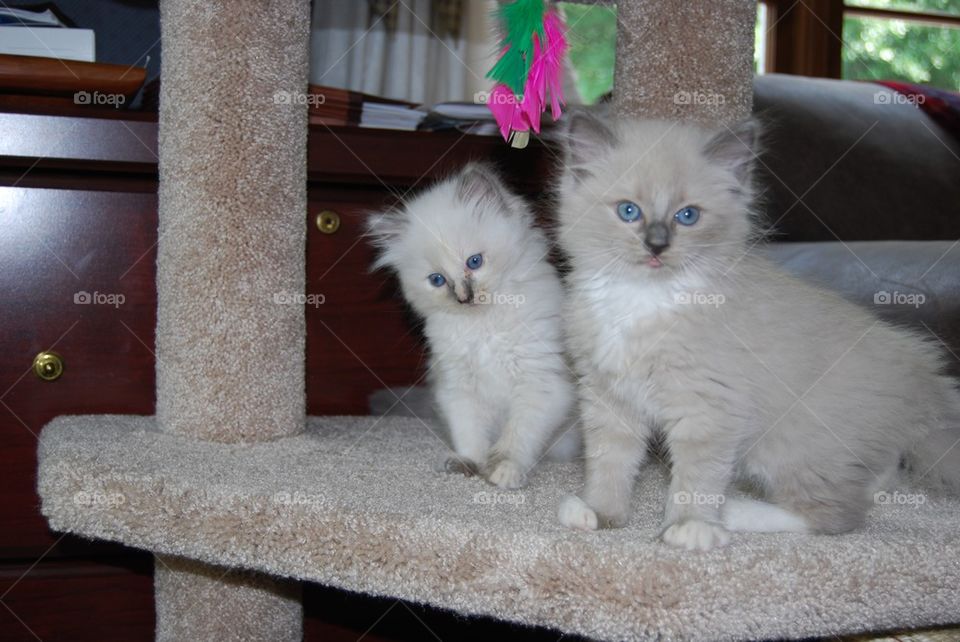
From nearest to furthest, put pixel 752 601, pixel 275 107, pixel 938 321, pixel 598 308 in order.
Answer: pixel 752 601, pixel 598 308, pixel 275 107, pixel 938 321

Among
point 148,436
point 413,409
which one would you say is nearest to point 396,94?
point 413,409

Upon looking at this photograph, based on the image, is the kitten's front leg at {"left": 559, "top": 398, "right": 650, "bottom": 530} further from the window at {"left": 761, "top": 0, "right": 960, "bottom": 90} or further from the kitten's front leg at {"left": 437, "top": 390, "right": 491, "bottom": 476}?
the window at {"left": 761, "top": 0, "right": 960, "bottom": 90}

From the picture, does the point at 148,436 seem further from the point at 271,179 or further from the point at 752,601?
the point at 752,601

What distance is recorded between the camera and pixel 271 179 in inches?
55.6

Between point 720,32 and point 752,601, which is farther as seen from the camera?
point 720,32

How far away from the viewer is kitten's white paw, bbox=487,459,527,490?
133 cm

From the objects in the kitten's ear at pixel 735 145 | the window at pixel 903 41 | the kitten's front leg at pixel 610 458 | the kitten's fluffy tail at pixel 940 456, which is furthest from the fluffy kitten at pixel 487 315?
the window at pixel 903 41

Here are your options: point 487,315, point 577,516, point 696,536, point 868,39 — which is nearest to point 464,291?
point 487,315

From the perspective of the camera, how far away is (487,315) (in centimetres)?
152

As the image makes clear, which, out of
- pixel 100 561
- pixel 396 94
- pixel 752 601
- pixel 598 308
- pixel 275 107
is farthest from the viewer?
pixel 396 94

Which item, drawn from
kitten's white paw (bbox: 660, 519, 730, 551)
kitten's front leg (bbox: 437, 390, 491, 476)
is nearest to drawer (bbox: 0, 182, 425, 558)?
kitten's front leg (bbox: 437, 390, 491, 476)

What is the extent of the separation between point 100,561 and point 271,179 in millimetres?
833

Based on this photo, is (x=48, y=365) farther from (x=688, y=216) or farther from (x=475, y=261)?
(x=688, y=216)

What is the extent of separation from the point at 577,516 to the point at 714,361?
0.26 meters
